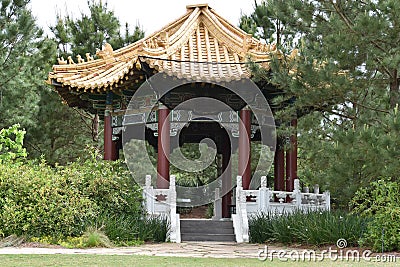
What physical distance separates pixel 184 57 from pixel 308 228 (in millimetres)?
4622

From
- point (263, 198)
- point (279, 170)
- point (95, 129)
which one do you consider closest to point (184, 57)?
point (263, 198)

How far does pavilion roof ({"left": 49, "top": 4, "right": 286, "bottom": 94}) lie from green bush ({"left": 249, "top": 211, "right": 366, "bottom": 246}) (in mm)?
2736

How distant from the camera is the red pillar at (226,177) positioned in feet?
52.4

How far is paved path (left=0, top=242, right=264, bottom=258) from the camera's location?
340 inches

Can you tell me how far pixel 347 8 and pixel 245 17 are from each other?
9538 millimetres

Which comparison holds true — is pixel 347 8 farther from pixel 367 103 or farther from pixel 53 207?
pixel 53 207

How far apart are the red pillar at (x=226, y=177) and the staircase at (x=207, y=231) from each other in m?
3.84

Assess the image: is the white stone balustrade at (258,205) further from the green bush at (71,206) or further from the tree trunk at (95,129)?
the tree trunk at (95,129)

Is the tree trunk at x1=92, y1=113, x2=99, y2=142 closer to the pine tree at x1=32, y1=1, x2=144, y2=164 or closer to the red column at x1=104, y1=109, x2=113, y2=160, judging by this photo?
the pine tree at x1=32, y1=1, x2=144, y2=164

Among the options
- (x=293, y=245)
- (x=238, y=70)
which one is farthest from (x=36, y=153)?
(x=293, y=245)

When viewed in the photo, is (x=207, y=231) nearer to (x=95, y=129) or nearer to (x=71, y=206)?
(x=71, y=206)

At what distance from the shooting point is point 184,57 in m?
12.8

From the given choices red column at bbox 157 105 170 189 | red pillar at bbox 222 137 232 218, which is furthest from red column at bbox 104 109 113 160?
red pillar at bbox 222 137 232 218

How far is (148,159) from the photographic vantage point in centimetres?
2017
